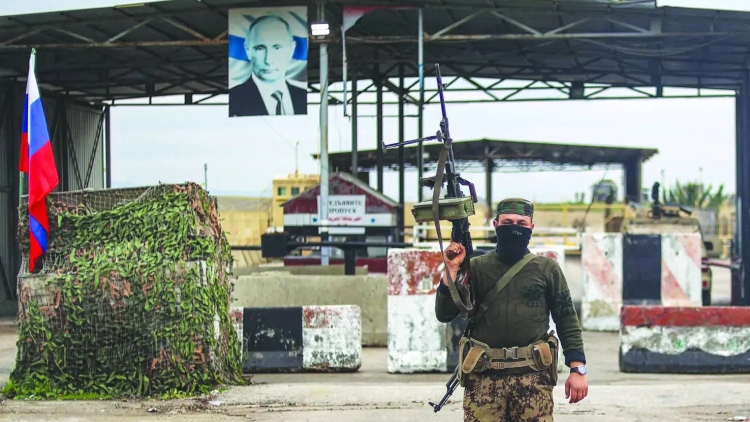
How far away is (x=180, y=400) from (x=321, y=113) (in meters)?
13.8

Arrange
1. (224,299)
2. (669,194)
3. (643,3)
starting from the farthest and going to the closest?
(669,194)
(643,3)
(224,299)

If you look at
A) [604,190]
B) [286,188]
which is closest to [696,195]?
[604,190]

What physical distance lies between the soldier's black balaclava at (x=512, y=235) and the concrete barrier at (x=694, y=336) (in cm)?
621

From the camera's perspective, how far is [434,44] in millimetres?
26203

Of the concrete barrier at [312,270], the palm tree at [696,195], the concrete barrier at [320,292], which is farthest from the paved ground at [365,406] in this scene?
the palm tree at [696,195]

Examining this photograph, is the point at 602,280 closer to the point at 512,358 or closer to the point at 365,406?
the point at 365,406

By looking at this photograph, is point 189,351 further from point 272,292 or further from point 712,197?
point 712,197

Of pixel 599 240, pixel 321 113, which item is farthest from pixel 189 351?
pixel 321 113

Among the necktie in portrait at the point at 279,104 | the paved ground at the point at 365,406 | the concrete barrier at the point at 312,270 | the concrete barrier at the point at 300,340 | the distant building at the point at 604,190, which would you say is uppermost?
the necktie in portrait at the point at 279,104

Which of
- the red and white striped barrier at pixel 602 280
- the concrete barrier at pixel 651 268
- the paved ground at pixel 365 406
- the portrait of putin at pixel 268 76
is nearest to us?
the paved ground at pixel 365 406

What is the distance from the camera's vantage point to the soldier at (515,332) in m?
5.34

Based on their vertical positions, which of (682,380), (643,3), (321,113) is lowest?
(682,380)

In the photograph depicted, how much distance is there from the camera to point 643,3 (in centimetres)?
1970

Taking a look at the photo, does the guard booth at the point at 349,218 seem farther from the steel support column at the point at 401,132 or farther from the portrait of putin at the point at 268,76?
the portrait of putin at the point at 268,76
